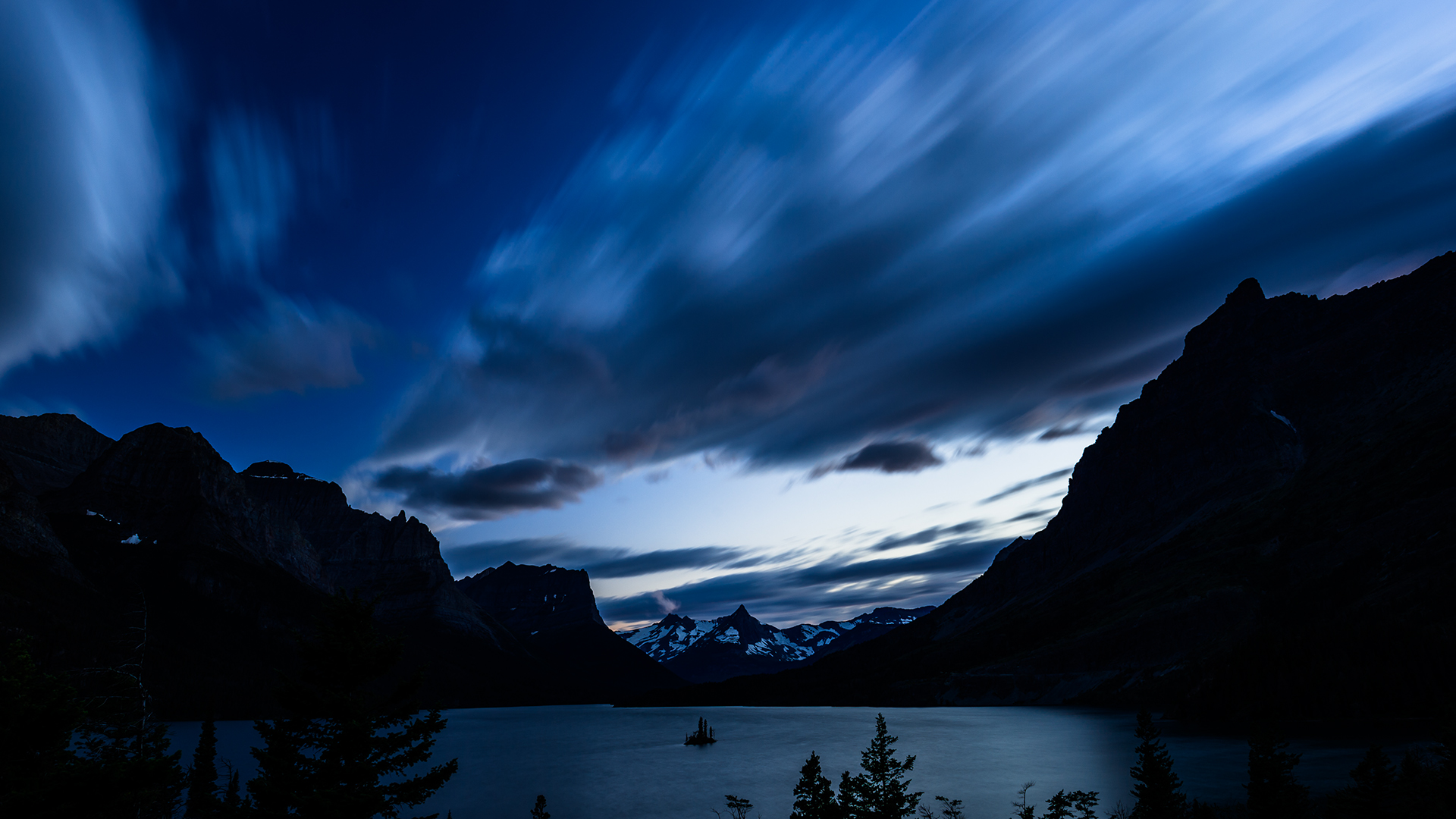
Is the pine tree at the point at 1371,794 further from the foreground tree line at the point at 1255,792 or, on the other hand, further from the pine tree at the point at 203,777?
the pine tree at the point at 203,777

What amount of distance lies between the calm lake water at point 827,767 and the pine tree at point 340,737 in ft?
238

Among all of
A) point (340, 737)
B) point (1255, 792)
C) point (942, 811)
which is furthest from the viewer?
point (942, 811)

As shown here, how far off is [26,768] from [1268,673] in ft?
673

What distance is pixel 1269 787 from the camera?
152 feet

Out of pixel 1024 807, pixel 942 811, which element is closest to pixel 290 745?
pixel 1024 807

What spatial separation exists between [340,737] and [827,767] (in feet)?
368

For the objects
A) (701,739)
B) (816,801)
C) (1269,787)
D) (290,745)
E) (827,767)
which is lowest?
(701,739)

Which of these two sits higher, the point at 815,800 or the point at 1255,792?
the point at 815,800

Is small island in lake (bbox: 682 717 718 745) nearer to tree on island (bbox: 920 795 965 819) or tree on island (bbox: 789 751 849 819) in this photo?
tree on island (bbox: 920 795 965 819)

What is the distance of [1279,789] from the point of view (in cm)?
4562

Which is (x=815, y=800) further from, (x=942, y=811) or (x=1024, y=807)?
(x=942, y=811)

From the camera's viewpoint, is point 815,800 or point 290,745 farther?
point 815,800

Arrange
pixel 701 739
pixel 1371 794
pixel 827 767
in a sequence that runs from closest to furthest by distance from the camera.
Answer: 1. pixel 1371 794
2. pixel 827 767
3. pixel 701 739

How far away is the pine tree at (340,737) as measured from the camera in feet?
75.5
